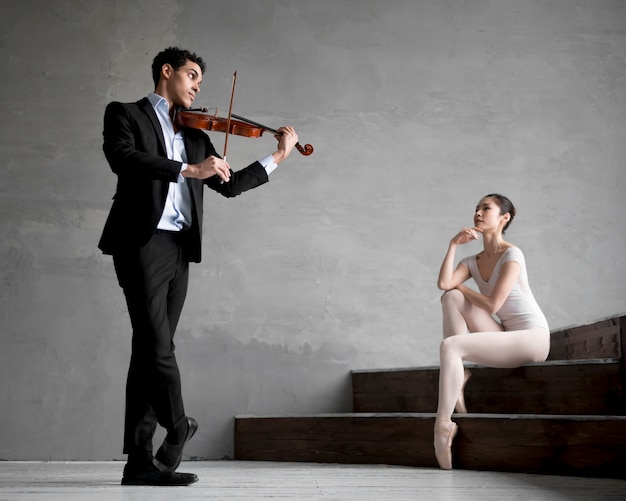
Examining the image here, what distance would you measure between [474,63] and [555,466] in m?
2.57

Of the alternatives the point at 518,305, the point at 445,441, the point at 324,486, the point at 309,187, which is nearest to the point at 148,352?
the point at 324,486

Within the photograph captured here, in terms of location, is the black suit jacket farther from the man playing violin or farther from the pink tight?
the pink tight

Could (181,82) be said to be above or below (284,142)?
above

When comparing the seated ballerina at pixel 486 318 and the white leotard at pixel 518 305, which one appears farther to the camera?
the white leotard at pixel 518 305

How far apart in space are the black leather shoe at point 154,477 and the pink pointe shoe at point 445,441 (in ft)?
3.24

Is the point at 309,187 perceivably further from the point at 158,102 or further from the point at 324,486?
the point at 324,486

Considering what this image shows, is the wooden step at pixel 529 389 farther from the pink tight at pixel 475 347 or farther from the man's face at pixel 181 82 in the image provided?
the man's face at pixel 181 82

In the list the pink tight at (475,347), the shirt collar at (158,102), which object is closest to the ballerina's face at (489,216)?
the pink tight at (475,347)

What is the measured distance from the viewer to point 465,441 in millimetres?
2922

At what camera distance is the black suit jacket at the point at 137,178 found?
240 centimetres

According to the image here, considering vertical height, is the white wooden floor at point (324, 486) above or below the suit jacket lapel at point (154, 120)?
below

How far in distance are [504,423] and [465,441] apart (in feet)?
0.60

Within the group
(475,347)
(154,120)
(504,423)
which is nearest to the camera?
(154,120)

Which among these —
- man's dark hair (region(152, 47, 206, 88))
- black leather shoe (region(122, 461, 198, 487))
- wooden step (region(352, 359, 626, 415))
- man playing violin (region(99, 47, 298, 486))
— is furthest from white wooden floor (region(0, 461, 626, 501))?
man's dark hair (region(152, 47, 206, 88))
